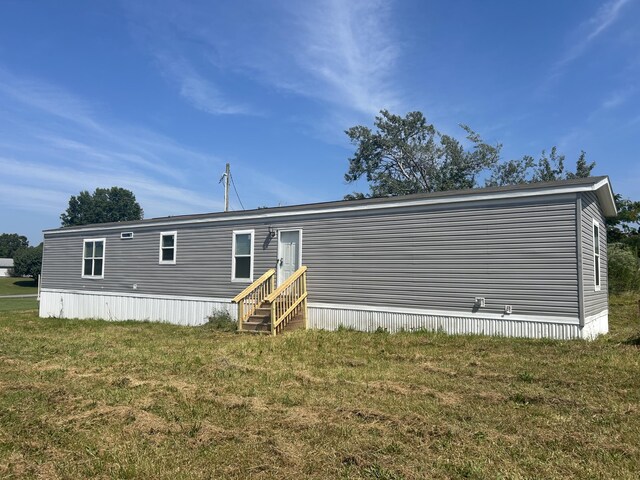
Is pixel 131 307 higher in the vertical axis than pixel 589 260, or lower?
lower

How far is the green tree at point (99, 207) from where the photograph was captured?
63.8m

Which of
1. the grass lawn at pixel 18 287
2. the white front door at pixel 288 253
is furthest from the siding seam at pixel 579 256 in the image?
the grass lawn at pixel 18 287

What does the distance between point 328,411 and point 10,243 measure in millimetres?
116976

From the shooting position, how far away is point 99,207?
64.2m

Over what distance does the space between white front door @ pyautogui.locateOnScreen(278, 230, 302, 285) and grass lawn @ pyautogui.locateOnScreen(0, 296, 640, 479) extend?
373 cm

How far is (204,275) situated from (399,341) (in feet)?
21.6

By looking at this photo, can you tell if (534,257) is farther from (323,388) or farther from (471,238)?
(323,388)

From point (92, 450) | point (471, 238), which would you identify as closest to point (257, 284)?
point (471, 238)

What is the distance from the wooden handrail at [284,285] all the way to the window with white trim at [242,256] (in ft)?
5.57

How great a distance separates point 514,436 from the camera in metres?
4.12

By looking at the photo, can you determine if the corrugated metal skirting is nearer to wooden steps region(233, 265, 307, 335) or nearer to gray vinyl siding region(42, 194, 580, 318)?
gray vinyl siding region(42, 194, 580, 318)

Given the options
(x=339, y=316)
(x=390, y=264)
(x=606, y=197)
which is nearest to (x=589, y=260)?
(x=606, y=197)

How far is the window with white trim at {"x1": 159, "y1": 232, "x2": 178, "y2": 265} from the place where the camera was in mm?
14492

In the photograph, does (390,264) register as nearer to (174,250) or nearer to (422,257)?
(422,257)
